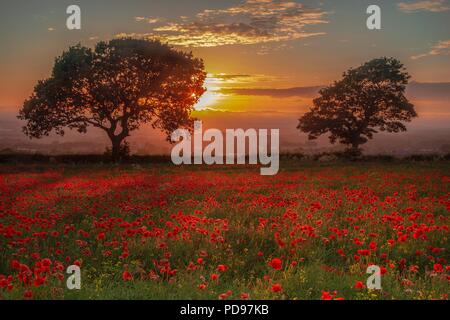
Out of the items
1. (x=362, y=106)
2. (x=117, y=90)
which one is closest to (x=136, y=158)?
(x=117, y=90)

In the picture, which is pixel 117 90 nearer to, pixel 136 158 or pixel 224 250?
pixel 136 158

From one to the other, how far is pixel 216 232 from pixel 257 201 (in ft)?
14.6

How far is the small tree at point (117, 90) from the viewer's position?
39.8m

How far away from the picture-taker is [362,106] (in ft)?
154

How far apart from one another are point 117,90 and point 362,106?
23.0 metres

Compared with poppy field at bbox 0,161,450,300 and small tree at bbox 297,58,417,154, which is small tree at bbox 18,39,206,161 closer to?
small tree at bbox 297,58,417,154

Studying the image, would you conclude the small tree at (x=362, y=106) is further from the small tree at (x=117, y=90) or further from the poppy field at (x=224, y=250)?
the poppy field at (x=224, y=250)

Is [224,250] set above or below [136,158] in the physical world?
above

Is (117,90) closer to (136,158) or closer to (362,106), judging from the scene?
(136,158)

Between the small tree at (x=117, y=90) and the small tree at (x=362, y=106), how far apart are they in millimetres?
12479

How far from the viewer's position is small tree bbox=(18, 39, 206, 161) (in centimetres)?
3984

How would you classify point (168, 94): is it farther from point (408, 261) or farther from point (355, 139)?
point (408, 261)

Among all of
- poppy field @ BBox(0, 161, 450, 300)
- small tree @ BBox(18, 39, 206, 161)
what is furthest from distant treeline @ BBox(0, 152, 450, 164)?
poppy field @ BBox(0, 161, 450, 300)

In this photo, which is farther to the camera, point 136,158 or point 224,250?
point 136,158
